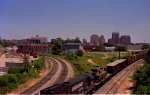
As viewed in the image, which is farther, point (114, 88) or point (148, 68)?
point (114, 88)

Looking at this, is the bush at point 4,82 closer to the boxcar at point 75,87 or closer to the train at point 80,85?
the train at point 80,85

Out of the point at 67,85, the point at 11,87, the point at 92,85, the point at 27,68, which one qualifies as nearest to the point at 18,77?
the point at 11,87

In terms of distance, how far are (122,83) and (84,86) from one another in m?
20.8

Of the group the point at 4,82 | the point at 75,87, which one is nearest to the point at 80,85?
the point at 75,87

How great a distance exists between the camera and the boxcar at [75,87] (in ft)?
93.4

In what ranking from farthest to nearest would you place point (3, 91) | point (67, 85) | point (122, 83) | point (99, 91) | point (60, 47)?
1. point (60, 47)
2. point (122, 83)
3. point (3, 91)
4. point (99, 91)
5. point (67, 85)

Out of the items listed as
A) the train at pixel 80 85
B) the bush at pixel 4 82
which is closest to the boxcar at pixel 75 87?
the train at pixel 80 85

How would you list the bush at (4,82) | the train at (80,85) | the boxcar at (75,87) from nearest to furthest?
the boxcar at (75,87)
the train at (80,85)
the bush at (4,82)

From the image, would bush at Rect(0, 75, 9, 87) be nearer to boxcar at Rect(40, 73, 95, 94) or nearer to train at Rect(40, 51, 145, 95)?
train at Rect(40, 51, 145, 95)

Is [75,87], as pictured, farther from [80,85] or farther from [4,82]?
[4,82]

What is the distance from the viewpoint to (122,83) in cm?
5584

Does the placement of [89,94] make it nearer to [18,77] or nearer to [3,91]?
[3,91]

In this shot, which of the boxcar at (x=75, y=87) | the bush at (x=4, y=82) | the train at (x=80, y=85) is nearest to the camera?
the boxcar at (x=75, y=87)

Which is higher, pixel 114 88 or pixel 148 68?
pixel 148 68
